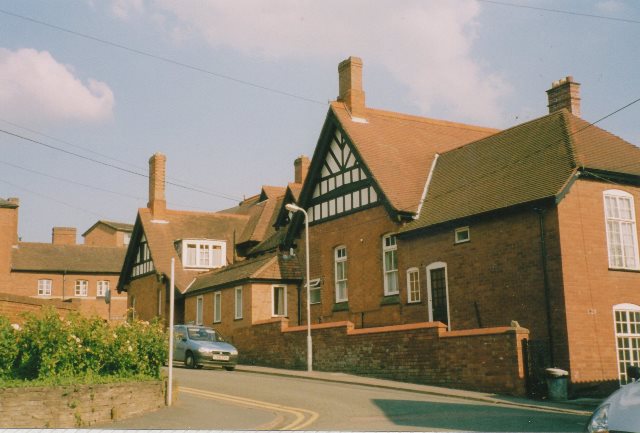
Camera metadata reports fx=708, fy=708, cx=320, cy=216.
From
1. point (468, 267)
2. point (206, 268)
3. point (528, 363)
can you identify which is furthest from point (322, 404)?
point (206, 268)

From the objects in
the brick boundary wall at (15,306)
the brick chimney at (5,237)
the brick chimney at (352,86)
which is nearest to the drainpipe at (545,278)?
the brick chimney at (352,86)

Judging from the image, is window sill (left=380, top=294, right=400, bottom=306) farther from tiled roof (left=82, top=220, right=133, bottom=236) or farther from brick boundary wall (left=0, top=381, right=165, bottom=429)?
tiled roof (left=82, top=220, right=133, bottom=236)

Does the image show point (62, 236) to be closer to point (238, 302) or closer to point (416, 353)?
point (238, 302)

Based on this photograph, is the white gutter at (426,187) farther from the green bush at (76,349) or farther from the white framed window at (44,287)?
the white framed window at (44,287)

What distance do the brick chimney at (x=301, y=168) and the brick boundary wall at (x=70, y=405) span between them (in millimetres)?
28416

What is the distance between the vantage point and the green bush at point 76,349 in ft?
46.2

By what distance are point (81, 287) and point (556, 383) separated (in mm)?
54645

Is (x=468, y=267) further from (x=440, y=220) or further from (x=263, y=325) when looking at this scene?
(x=263, y=325)

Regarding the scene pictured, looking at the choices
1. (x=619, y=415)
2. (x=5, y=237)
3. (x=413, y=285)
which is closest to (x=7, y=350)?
→ (x=619, y=415)

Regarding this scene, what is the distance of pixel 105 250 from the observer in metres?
69.1

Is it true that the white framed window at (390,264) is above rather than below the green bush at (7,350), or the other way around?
above

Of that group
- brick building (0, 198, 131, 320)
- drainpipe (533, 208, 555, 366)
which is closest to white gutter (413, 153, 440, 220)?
drainpipe (533, 208, 555, 366)

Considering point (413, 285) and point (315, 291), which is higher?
point (315, 291)

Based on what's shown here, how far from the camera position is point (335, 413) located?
14.2 m
